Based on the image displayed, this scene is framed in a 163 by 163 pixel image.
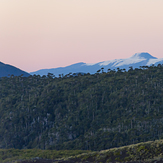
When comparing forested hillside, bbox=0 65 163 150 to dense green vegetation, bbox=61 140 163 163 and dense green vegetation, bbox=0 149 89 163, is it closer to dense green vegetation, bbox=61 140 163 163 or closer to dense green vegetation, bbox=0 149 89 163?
dense green vegetation, bbox=0 149 89 163

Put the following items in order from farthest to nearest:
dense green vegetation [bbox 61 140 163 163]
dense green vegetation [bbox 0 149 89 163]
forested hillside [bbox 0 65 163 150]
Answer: forested hillside [bbox 0 65 163 150]
dense green vegetation [bbox 0 149 89 163]
dense green vegetation [bbox 61 140 163 163]

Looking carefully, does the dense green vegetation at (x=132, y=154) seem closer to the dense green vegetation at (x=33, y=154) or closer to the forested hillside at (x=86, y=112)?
the dense green vegetation at (x=33, y=154)

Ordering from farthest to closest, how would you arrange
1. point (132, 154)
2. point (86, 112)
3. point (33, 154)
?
point (86, 112)
point (33, 154)
point (132, 154)

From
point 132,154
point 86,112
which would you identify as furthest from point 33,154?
point 86,112

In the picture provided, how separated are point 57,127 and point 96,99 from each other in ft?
71.1

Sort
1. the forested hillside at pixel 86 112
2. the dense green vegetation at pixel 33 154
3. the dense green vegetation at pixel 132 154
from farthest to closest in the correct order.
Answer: the forested hillside at pixel 86 112
the dense green vegetation at pixel 33 154
the dense green vegetation at pixel 132 154

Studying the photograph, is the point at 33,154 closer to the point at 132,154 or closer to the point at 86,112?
the point at 132,154

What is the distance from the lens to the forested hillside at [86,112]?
87625mm

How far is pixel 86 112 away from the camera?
10744cm

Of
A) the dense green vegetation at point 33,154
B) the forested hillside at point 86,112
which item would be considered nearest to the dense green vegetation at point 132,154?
the dense green vegetation at point 33,154

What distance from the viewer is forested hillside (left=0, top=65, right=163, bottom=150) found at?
87625mm

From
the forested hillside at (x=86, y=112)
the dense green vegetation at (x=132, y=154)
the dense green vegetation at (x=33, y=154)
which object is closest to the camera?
the dense green vegetation at (x=132, y=154)

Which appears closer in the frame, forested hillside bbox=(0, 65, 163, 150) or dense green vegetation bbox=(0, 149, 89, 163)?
dense green vegetation bbox=(0, 149, 89, 163)

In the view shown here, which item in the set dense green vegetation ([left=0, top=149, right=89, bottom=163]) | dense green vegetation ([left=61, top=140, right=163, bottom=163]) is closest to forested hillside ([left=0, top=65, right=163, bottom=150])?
dense green vegetation ([left=0, top=149, right=89, bottom=163])
